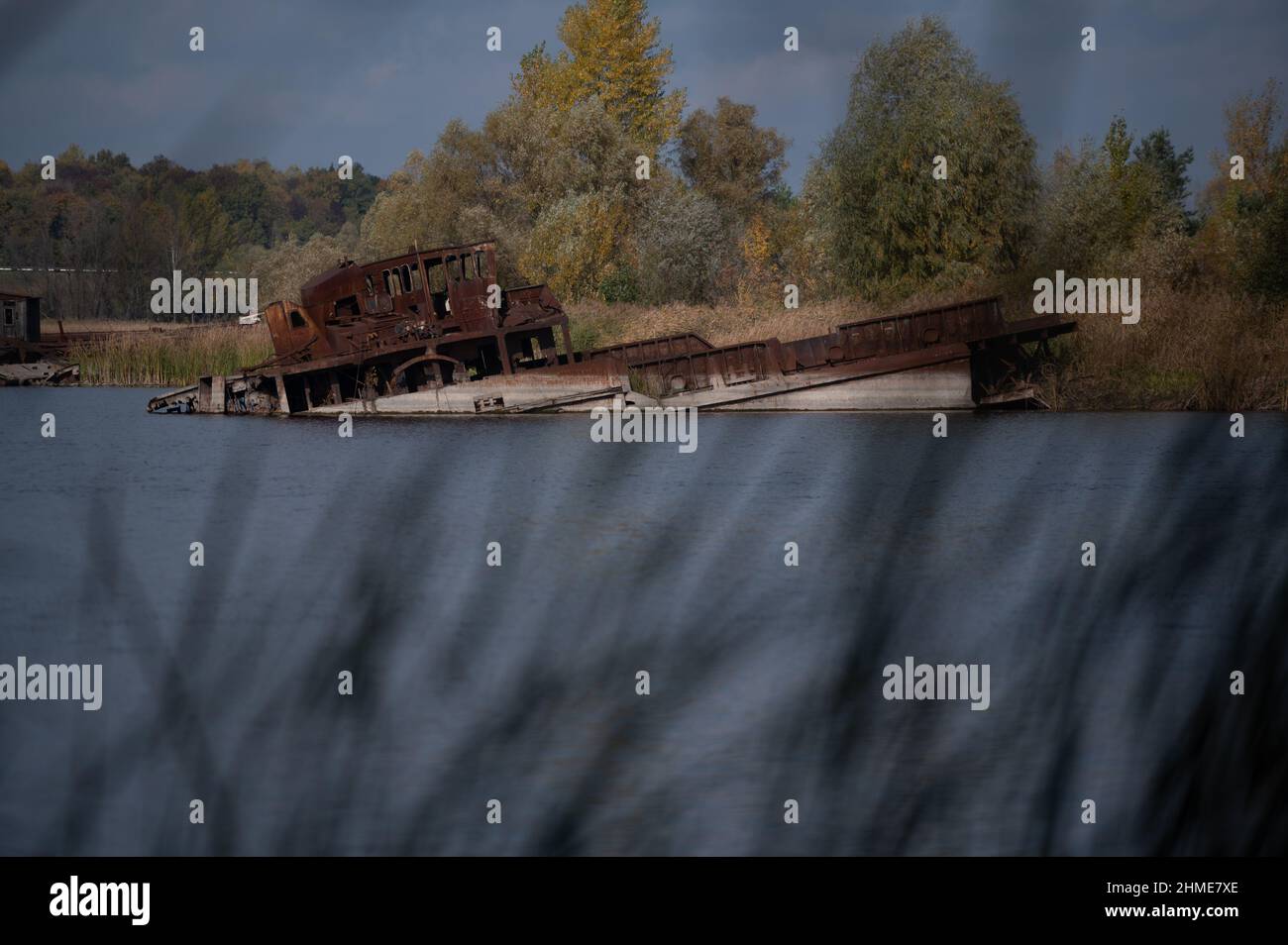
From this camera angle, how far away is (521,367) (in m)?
41.5

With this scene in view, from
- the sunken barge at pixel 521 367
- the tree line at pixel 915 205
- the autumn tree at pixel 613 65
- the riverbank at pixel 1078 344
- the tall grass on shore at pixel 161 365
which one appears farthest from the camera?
the tall grass on shore at pixel 161 365

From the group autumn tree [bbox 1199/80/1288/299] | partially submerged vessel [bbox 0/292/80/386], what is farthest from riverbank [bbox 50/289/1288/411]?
partially submerged vessel [bbox 0/292/80/386]

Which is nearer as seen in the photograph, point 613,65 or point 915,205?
point 915,205

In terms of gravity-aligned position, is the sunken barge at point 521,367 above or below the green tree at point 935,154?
above

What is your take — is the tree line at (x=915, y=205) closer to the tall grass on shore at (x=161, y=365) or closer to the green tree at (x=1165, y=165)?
the green tree at (x=1165, y=165)

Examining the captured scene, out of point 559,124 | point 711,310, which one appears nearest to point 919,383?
point 711,310

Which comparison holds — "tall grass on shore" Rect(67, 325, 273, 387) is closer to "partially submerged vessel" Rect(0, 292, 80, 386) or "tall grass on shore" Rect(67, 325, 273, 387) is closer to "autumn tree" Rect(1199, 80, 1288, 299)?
"partially submerged vessel" Rect(0, 292, 80, 386)

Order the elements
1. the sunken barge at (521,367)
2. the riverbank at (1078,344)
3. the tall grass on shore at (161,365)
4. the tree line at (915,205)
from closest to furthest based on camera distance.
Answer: the tree line at (915,205) → the riverbank at (1078,344) → the sunken barge at (521,367) → the tall grass on shore at (161,365)

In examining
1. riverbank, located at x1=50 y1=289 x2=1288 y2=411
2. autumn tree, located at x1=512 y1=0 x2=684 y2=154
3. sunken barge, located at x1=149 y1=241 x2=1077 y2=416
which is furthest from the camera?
sunken barge, located at x1=149 y1=241 x2=1077 y2=416

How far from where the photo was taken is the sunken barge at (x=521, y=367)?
37.4 metres

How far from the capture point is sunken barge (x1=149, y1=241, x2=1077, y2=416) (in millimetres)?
37438

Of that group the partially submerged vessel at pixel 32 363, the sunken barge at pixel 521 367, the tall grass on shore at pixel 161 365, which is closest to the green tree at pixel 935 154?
the sunken barge at pixel 521 367

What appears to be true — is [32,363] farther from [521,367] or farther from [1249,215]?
[1249,215]

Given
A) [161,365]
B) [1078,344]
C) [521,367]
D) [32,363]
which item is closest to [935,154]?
[1078,344]
